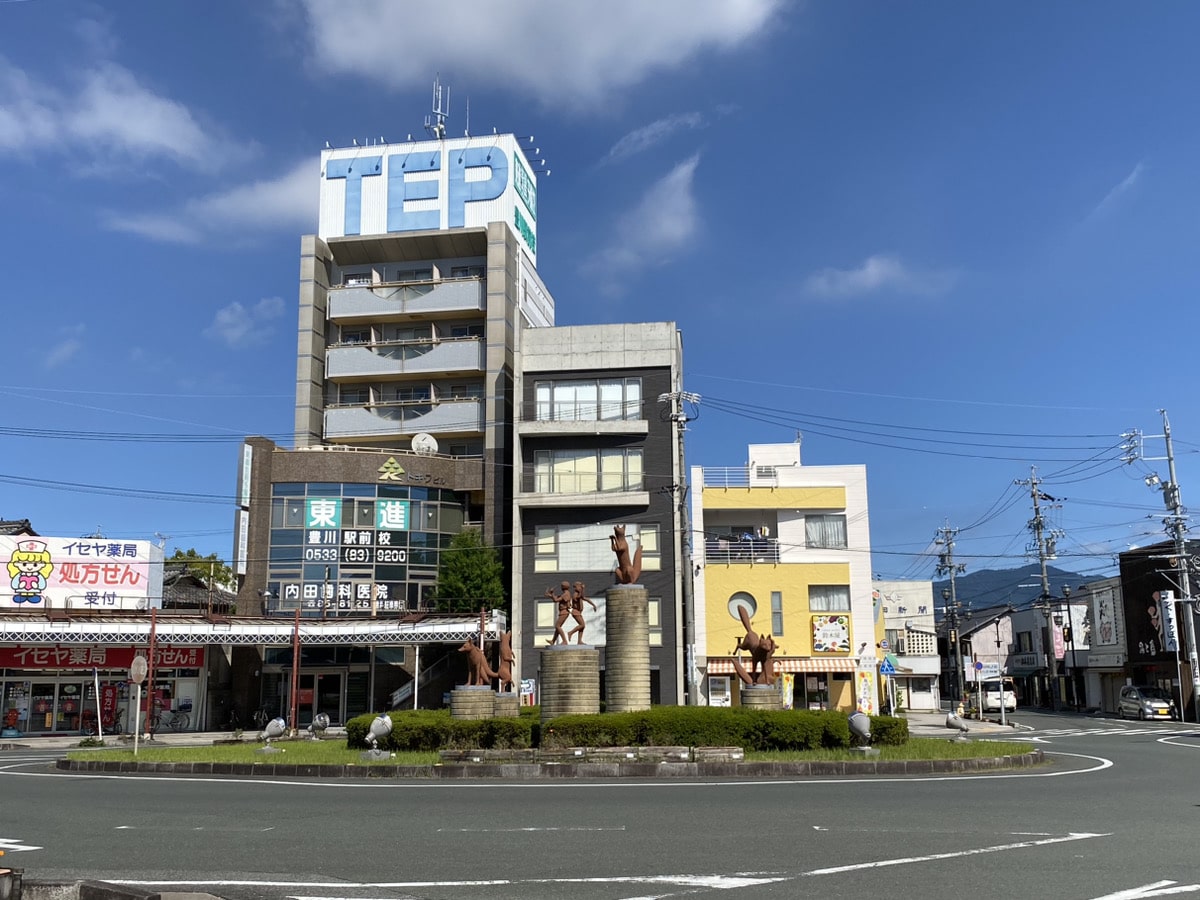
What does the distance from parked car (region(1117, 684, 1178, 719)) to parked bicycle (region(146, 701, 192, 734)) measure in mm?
40452

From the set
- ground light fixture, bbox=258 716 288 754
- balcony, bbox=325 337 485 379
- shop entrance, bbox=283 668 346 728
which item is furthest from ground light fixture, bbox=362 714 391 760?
balcony, bbox=325 337 485 379

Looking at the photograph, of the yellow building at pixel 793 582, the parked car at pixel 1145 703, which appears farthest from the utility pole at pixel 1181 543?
the yellow building at pixel 793 582

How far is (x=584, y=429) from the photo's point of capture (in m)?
42.6

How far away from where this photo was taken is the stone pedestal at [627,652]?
872 inches

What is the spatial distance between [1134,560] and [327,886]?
Answer: 51.9 meters

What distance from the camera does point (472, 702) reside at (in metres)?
25.7

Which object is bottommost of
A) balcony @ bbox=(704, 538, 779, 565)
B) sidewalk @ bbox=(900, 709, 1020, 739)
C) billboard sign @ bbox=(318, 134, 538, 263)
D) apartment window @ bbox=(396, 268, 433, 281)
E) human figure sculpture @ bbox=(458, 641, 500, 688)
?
sidewalk @ bbox=(900, 709, 1020, 739)

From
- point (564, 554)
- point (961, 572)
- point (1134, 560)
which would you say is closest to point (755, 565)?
point (564, 554)

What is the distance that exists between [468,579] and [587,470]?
6702mm

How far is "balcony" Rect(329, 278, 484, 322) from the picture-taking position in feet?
162

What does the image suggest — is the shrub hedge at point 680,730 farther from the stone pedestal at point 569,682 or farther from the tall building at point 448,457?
the tall building at point 448,457

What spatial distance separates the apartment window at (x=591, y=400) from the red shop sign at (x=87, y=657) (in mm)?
16984

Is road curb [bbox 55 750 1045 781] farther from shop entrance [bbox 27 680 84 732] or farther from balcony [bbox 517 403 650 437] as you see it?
balcony [bbox 517 403 650 437]

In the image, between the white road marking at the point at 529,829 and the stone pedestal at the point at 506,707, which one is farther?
the stone pedestal at the point at 506,707
